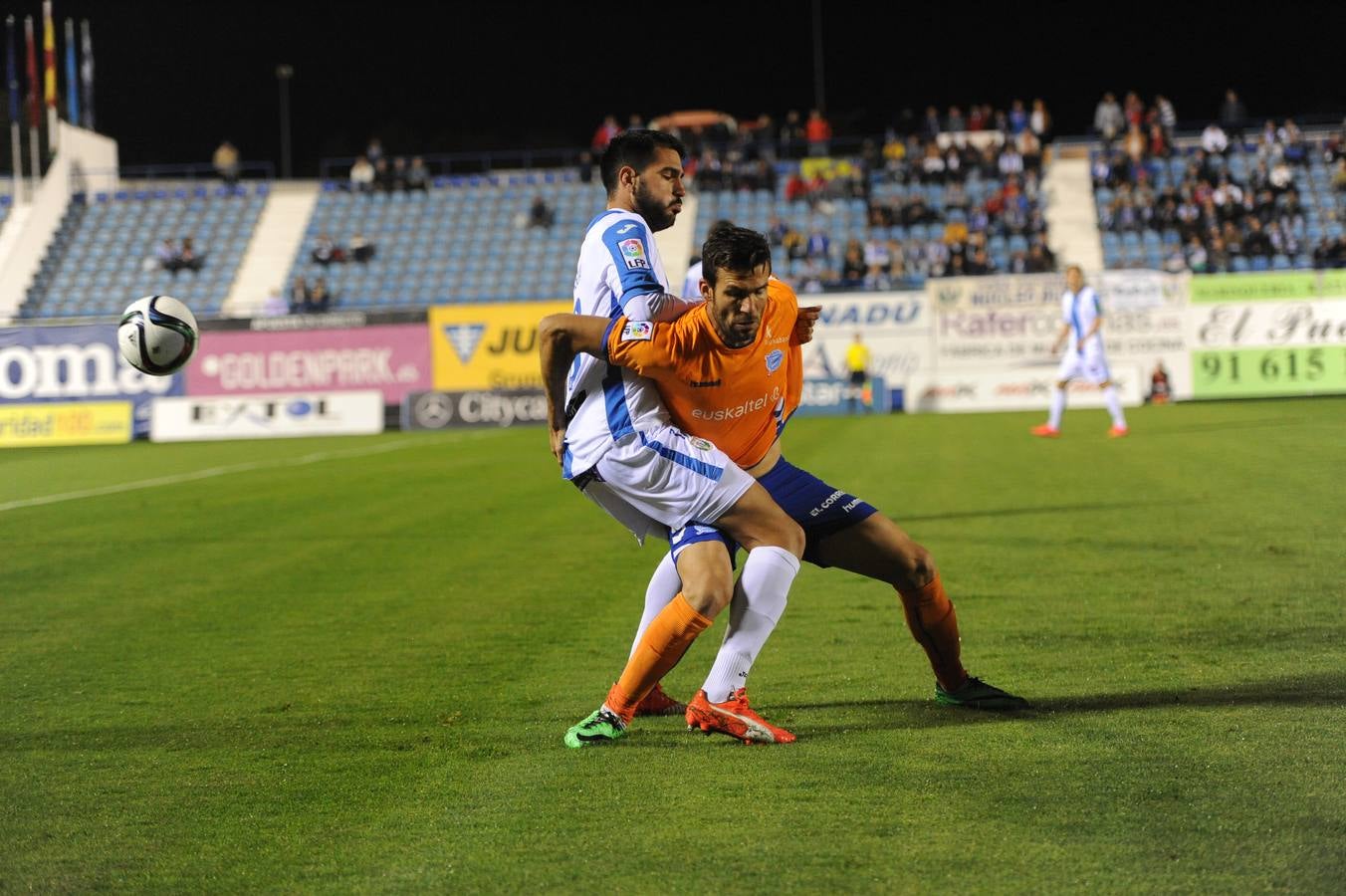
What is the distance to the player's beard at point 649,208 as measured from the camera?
16.3ft

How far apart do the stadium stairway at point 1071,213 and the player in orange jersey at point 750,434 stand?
30159mm

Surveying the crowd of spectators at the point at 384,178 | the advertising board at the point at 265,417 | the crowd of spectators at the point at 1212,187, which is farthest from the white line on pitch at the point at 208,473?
the crowd of spectators at the point at 1212,187

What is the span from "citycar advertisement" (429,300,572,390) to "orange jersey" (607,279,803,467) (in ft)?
88.9

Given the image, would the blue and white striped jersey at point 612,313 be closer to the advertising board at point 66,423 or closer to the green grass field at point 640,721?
the green grass field at point 640,721

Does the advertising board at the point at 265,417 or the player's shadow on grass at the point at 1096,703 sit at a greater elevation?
the advertising board at the point at 265,417

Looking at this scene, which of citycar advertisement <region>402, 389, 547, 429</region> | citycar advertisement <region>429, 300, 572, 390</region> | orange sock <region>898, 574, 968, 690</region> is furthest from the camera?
citycar advertisement <region>429, 300, 572, 390</region>

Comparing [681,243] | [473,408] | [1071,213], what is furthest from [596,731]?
[1071,213]

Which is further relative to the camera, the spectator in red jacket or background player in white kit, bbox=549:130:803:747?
the spectator in red jacket

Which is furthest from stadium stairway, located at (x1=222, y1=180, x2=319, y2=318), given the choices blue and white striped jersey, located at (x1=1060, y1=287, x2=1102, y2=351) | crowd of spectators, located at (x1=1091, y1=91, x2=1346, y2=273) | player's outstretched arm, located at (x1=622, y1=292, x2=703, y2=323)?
player's outstretched arm, located at (x1=622, y1=292, x2=703, y2=323)

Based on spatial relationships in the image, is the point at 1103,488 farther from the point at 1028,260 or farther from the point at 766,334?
the point at 1028,260

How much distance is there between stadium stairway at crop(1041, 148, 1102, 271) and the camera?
3531 cm

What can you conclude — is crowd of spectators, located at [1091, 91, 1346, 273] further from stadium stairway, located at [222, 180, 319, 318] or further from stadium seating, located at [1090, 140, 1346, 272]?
stadium stairway, located at [222, 180, 319, 318]

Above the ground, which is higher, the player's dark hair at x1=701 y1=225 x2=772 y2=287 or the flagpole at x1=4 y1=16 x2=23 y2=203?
the flagpole at x1=4 y1=16 x2=23 y2=203

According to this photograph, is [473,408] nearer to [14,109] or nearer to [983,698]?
[14,109]
